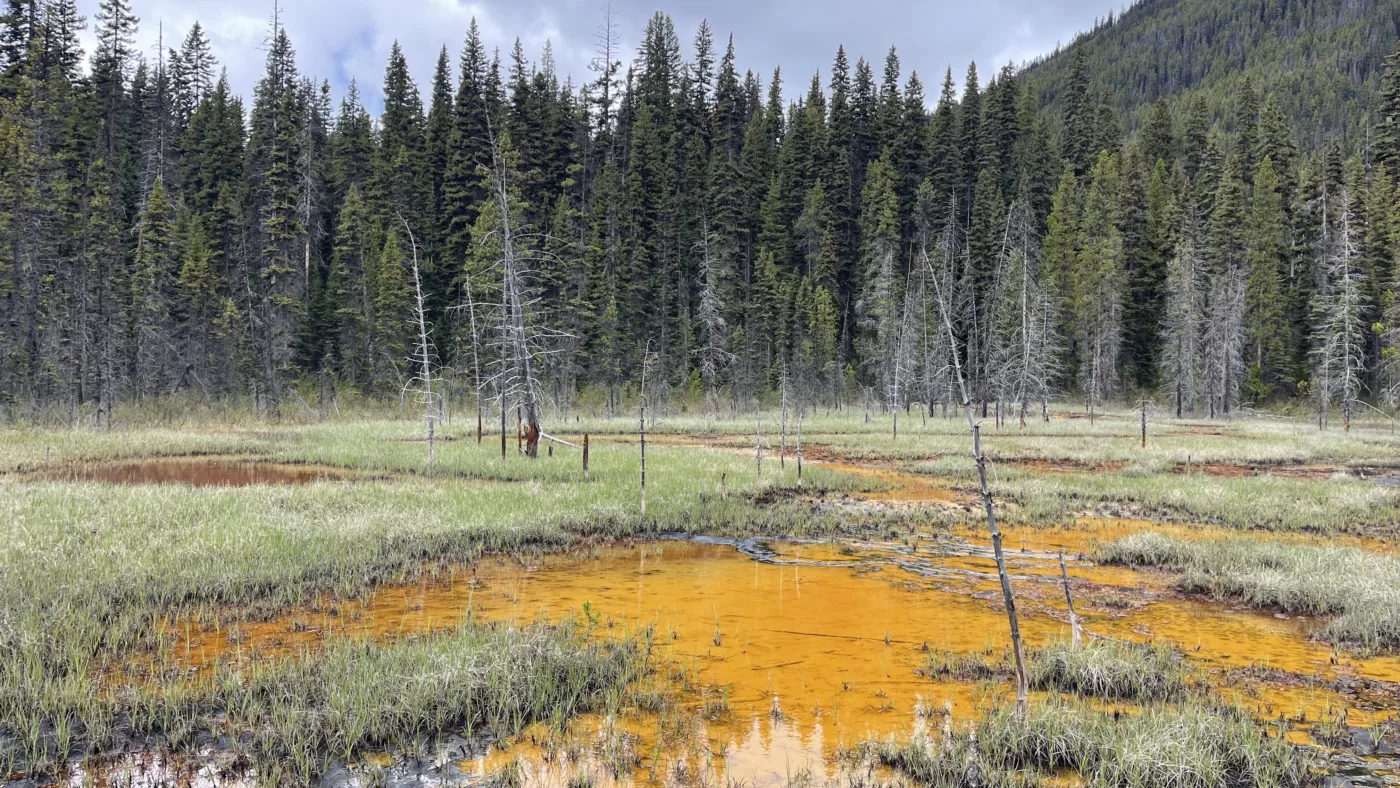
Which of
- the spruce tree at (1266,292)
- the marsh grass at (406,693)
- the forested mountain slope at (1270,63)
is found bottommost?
the marsh grass at (406,693)

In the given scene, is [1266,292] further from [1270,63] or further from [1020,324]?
[1270,63]

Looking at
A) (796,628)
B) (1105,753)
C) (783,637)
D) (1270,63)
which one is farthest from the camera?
(1270,63)

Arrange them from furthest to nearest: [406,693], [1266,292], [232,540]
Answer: [1266,292] → [232,540] → [406,693]

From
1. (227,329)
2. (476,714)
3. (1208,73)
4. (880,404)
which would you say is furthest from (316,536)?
(1208,73)

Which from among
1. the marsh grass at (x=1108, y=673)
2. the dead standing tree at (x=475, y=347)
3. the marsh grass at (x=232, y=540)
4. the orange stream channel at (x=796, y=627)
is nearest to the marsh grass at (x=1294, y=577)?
the orange stream channel at (x=796, y=627)

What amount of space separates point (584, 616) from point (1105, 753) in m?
5.50

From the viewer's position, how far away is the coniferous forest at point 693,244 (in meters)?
44.8

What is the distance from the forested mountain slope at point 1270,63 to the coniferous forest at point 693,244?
1504 inches

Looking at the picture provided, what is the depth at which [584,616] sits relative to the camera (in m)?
8.86

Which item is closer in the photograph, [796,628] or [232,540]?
[796,628]

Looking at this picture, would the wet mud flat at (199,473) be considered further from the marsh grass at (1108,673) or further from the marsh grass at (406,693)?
the marsh grass at (1108,673)

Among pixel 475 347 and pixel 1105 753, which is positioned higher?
pixel 475 347

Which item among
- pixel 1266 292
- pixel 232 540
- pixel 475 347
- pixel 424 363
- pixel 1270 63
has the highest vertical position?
pixel 1270 63

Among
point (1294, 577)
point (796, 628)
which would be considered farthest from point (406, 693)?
point (1294, 577)
